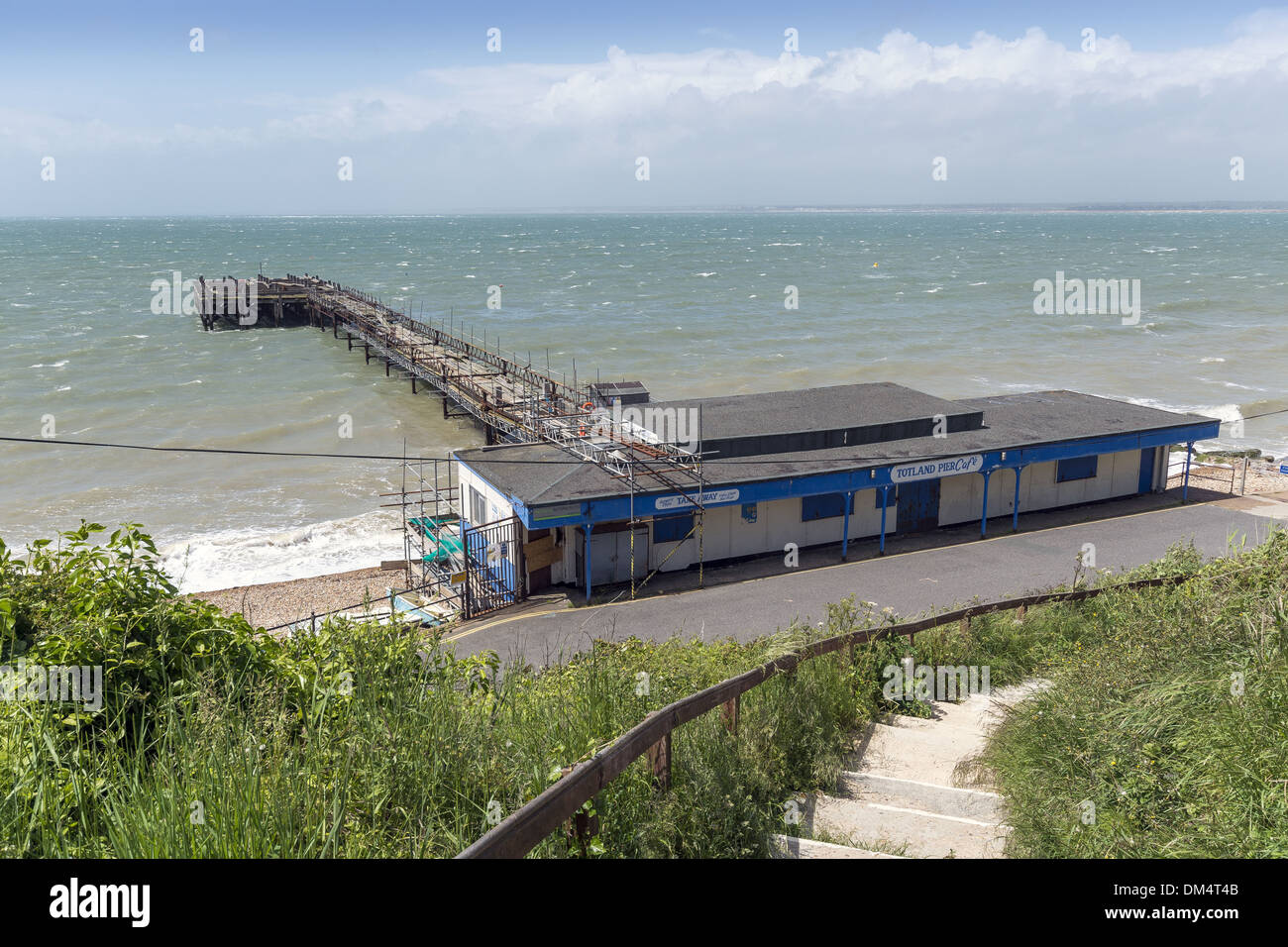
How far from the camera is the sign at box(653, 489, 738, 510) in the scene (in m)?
24.9

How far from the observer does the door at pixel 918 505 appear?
29266mm

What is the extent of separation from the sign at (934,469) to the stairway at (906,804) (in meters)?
17.7

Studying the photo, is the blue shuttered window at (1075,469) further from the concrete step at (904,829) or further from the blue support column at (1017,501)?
the concrete step at (904,829)

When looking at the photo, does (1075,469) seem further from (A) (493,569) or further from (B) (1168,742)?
(B) (1168,742)

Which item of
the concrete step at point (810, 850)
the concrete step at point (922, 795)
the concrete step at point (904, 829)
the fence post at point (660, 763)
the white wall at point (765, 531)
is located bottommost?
the white wall at point (765, 531)

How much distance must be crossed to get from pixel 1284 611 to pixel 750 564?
19553 millimetres

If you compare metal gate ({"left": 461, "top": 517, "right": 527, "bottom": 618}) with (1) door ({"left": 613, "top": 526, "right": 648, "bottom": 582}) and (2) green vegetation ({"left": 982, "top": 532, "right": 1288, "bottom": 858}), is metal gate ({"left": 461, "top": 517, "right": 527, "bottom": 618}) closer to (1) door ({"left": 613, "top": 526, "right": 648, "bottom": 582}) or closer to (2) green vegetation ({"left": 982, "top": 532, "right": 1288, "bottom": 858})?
(1) door ({"left": 613, "top": 526, "right": 648, "bottom": 582})

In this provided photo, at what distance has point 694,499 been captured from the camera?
25.2 meters

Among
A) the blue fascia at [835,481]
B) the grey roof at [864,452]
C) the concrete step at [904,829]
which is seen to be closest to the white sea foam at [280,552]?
the grey roof at [864,452]

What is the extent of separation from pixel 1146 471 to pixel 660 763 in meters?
31.8

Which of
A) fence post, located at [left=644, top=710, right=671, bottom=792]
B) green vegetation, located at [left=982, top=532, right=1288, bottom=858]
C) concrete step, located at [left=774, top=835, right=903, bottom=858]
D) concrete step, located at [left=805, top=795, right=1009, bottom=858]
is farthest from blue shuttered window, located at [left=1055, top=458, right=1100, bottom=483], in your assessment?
fence post, located at [left=644, top=710, right=671, bottom=792]

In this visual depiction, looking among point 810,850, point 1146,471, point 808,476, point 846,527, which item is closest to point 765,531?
point 808,476

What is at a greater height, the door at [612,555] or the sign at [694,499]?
the sign at [694,499]
